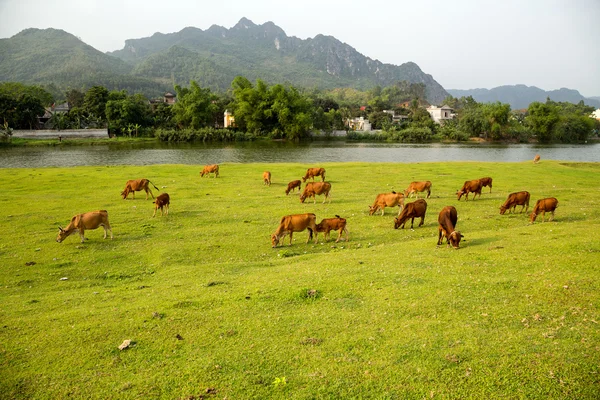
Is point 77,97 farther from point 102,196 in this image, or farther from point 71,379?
point 71,379

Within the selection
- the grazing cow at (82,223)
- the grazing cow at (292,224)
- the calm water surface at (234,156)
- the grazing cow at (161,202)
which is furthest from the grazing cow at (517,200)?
the calm water surface at (234,156)

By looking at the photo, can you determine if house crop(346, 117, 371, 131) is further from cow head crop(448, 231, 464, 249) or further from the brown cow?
cow head crop(448, 231, 464, 249)

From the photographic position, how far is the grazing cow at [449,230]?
12047 mm

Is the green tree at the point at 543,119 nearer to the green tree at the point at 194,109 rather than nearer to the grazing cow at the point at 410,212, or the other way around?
the green tree at the point at 194,109

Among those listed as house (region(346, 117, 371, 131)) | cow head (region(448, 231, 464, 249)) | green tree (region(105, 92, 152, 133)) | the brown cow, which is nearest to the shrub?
green tree (region(105, 92, 152, 133))

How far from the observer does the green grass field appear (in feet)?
19.0

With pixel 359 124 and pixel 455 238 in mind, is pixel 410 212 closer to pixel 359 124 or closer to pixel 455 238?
pixel 455 238

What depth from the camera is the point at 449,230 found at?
12.4m

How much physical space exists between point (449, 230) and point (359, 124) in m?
130

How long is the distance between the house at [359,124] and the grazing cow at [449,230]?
403 ft

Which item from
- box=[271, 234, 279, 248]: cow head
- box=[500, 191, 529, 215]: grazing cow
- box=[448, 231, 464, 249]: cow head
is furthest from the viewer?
box=[500, 191, 529, 215]: grazing cow

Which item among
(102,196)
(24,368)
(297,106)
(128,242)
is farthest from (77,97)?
(24,368)

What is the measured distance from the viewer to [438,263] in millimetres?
10547

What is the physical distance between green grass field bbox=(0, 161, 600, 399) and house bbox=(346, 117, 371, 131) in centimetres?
12144
